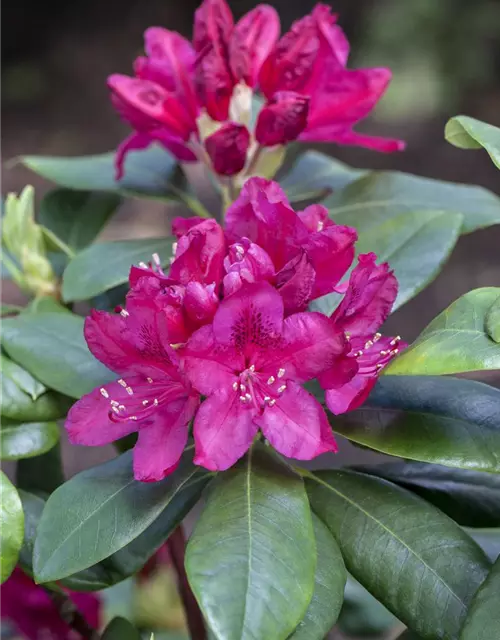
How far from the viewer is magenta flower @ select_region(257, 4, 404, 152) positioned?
2.71ft

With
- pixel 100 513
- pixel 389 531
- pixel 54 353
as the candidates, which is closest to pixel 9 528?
pixel 100 513

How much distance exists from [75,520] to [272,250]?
26cm

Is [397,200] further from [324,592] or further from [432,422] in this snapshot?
[324,592]

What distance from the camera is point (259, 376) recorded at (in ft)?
2.05

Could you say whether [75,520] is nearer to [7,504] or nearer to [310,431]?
[7,504]

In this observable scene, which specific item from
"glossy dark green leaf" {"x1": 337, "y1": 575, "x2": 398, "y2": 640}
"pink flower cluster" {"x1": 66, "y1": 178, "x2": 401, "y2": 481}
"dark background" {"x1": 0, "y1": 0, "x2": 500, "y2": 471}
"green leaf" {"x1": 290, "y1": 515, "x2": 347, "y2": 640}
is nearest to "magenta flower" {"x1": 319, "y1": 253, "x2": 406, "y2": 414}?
"pink flower cluster" {"x1": 66, "y1": 178, "x2": 401, "y2": 481}

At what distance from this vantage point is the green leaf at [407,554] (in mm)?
582

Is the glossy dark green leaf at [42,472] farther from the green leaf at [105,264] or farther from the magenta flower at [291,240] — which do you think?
the magenta flower at [291,240]

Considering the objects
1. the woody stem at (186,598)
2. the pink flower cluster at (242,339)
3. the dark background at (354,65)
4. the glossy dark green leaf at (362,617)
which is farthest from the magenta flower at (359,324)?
the dark background at (354,65)

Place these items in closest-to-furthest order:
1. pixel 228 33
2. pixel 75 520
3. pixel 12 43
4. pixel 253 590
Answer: pixel 253 590 < pixel 75 520 < pixel 228 33 < pixel 12 43

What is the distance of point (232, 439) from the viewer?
23.6 inches

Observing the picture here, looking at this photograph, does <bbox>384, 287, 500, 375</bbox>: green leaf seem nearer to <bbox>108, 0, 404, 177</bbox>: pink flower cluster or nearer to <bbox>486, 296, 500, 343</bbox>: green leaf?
<bbox>486, 296, 500, 343</bbox>: green leaf

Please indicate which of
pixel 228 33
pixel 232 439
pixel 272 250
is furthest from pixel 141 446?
pixel 228 33

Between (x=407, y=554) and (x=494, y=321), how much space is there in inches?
7.5
